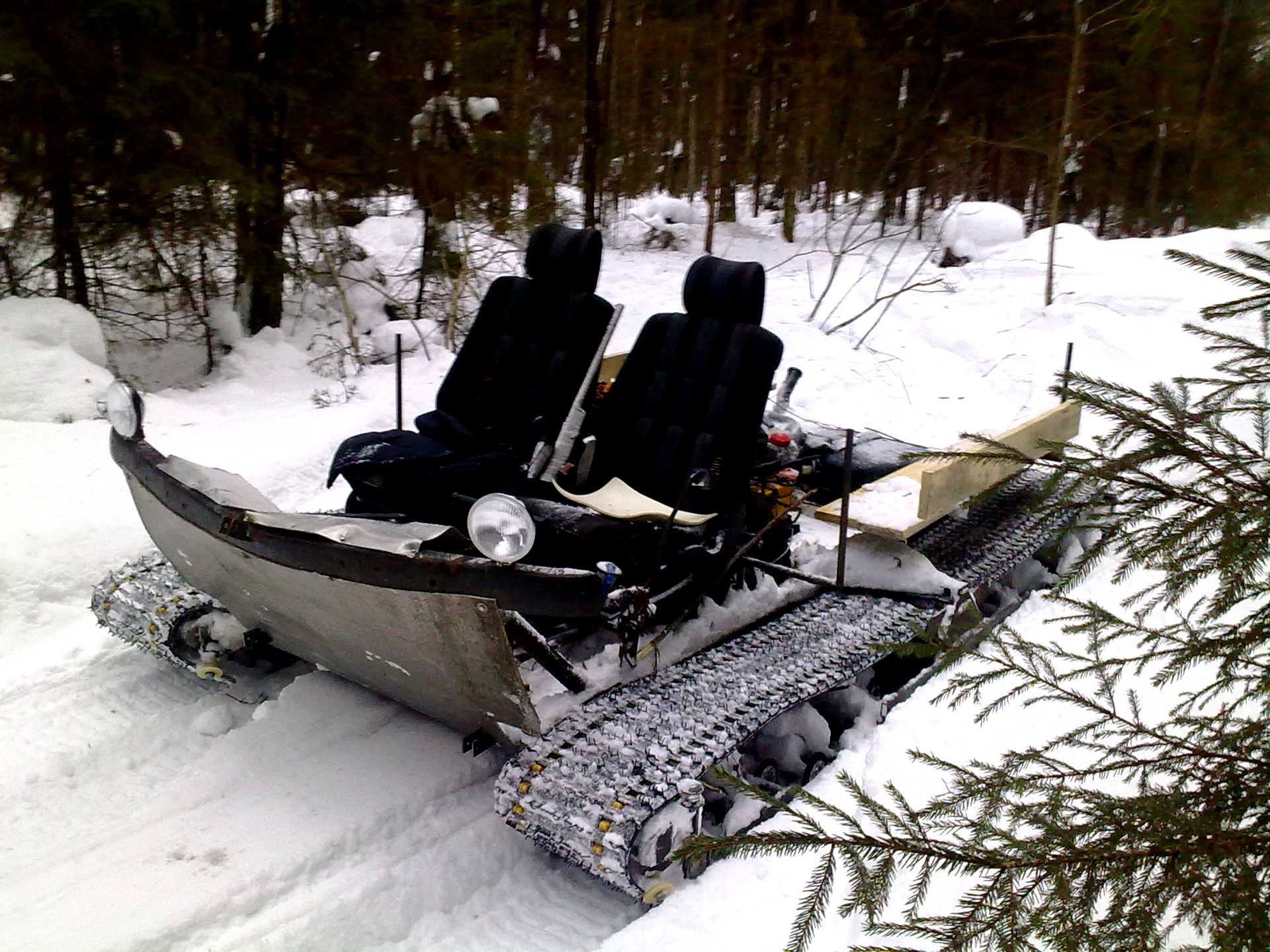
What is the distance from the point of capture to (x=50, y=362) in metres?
7.03

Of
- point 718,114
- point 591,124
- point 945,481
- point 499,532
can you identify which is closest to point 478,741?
point 499,532

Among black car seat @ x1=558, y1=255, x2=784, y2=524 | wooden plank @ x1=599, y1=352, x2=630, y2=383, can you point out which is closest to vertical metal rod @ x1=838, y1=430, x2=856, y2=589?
black car seat @ x1=558, y1=255, x2=784, y2=524

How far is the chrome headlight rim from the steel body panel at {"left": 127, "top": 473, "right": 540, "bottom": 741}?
164 millimetres

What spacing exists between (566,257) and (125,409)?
206cm

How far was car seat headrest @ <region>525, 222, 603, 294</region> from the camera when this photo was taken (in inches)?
181

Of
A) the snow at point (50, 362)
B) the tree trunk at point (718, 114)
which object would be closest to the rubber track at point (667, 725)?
the snow at point (50, 362)

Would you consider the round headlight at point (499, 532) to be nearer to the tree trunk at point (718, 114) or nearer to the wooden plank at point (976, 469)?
the wooden plank at point (976, 469)

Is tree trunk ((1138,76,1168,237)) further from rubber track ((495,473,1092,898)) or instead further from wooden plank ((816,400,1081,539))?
rubber track ((495,473,1092,898))

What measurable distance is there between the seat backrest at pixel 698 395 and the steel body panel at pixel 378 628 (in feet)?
4.20

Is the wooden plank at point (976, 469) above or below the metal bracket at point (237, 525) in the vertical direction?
below

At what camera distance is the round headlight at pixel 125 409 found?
3408 mm

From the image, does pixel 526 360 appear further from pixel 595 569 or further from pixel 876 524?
pixel 876 524

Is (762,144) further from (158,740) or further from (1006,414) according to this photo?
(158,740)

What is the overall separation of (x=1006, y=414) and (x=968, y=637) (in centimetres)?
455
